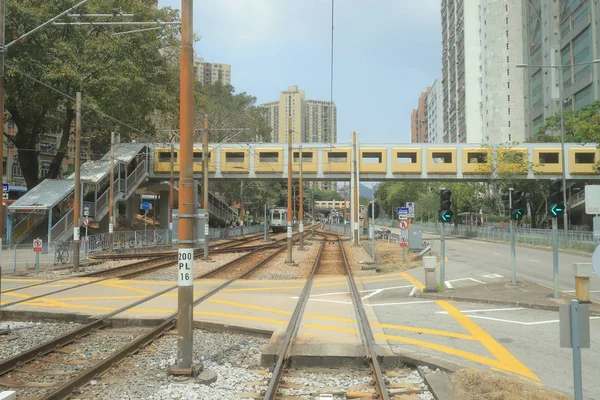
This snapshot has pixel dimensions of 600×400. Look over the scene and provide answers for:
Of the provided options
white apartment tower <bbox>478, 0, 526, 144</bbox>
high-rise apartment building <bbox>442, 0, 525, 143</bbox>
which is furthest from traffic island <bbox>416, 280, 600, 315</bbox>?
white apartment tower <bbox>478, 0, 526, 144</bbox>

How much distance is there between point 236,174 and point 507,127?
72.9 metres

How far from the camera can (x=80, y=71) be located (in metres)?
34.1

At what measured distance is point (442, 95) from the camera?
14850 cm

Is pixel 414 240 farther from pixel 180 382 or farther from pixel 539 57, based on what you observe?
pixel 539 57

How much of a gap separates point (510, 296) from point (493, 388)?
8.26 metres

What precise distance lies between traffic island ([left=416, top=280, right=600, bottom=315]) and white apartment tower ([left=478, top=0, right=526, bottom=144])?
9223 centimetres

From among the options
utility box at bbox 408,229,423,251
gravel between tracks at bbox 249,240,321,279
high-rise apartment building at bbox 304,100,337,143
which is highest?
high-rise apartment building at bbox 304,100,337,143

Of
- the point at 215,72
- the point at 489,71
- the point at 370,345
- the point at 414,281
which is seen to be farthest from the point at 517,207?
the point at 215,72

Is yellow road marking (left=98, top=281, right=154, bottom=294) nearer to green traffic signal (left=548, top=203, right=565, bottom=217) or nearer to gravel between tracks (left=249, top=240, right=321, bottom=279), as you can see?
gravel between tracks (left=249, top=240, right=321, bottom=279)

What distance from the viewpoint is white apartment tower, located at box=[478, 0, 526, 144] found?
102 m

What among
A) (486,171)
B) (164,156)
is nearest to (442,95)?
(486,171)

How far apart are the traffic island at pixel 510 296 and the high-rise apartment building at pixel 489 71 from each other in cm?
8929

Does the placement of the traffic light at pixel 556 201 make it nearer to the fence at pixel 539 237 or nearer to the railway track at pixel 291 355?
the railway track at pixel 291 355

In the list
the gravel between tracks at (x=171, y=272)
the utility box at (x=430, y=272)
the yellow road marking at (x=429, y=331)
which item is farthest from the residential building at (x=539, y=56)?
the yellow road marking at (x=429, y=331)
